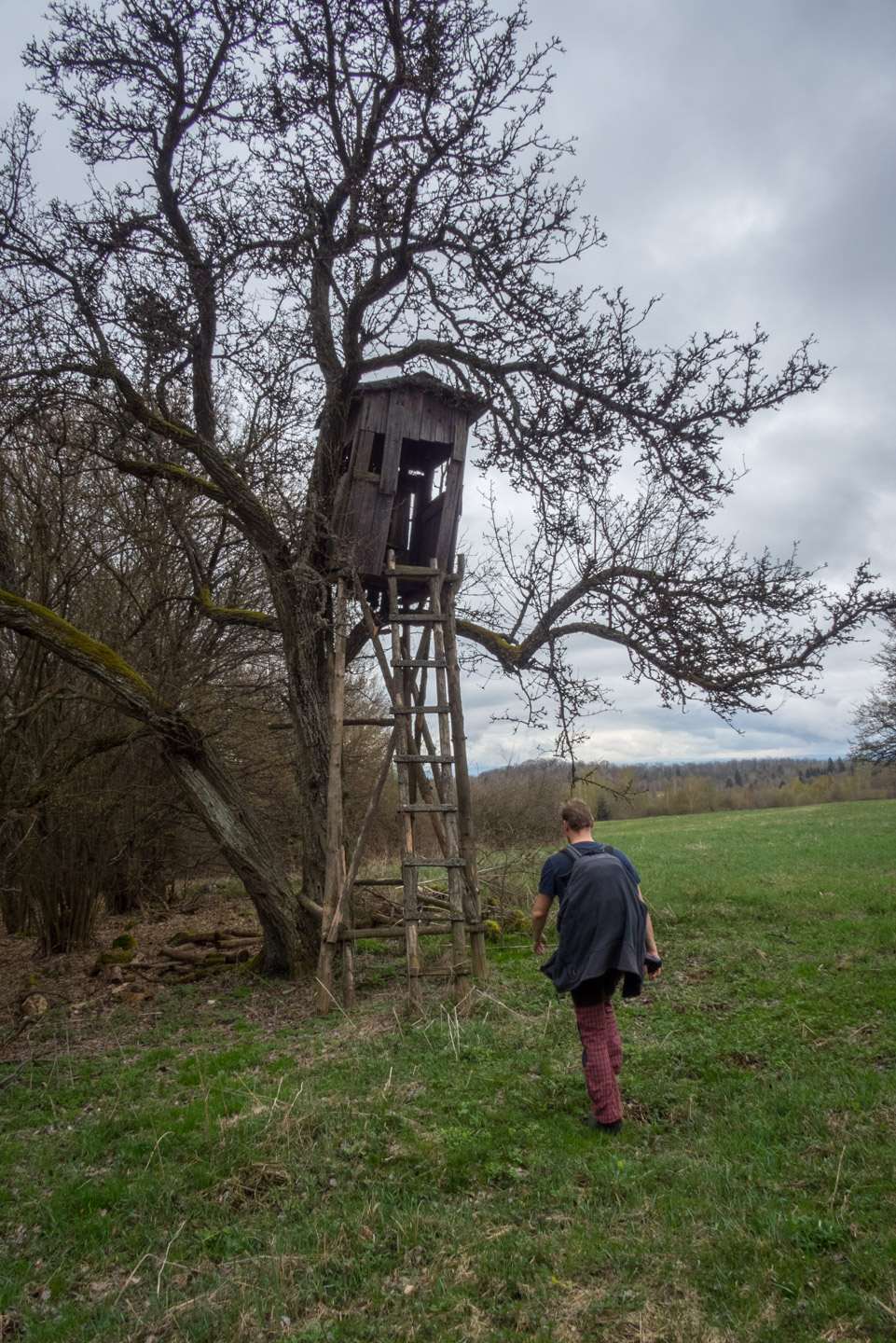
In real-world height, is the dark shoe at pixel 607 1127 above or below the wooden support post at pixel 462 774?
below

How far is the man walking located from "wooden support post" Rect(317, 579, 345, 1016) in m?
3.54

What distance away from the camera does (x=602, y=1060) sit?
4.50 m

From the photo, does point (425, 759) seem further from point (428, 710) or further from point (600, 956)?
point (600, 956)

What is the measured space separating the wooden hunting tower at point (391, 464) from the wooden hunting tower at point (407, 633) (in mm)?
12

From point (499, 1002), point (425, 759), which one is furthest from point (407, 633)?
point (499, 1002)

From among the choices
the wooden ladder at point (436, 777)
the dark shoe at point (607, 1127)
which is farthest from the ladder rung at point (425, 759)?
the dark shoe at point (607, 1127)

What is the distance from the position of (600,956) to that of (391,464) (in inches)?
246

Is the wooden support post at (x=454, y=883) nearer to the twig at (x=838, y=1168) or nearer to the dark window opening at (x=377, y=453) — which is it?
the dark window opening at (x=377, y=453)

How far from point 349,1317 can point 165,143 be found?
10.4 m

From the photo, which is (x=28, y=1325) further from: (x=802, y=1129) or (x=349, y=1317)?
(x=802, y=1129)

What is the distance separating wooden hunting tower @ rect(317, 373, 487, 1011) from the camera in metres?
7.63

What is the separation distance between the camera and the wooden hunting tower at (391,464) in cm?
914

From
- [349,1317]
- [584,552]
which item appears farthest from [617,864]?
[584,552]

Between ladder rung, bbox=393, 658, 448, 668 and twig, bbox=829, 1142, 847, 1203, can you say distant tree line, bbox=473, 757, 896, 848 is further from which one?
twig, bbox=829, 1142, 847, 1203
